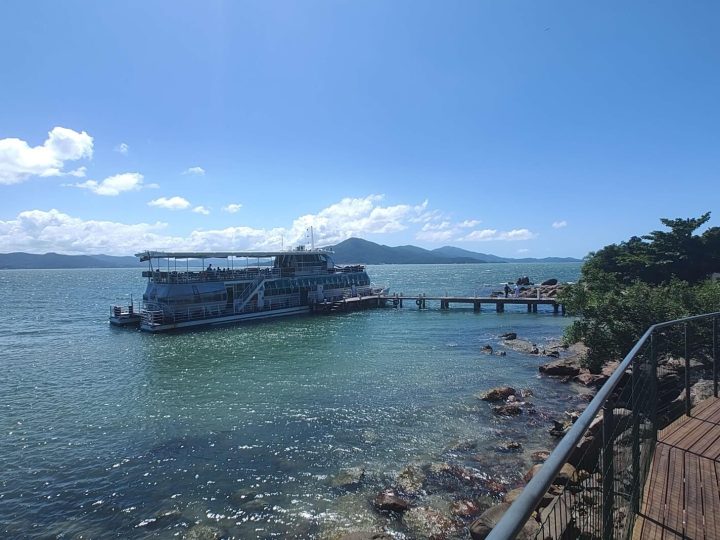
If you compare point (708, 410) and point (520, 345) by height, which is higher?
Answer: point (708, 410)

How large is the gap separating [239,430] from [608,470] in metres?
16.7

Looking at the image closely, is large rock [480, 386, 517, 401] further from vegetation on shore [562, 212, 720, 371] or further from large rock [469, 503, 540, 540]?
large rock [469, 503, 540, 540]

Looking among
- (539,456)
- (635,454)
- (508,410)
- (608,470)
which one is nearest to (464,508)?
(539,456)

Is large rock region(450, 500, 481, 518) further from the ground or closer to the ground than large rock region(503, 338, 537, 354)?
closer to the ground

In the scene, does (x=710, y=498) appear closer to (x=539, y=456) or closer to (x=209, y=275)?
(x=539, y=456)

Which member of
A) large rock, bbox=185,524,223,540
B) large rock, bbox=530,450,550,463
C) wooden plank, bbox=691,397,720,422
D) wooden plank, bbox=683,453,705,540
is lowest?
large rock, bbox=185,524,223,540

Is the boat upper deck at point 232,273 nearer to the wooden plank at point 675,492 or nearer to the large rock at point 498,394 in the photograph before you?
the large rock at point 498,394

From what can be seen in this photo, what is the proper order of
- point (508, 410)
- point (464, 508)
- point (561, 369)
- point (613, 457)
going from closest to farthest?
point (613, 457) → point (464, 508) → point (508, 410) → point (561, 369)

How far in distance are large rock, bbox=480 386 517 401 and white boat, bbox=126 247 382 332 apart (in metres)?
34.7

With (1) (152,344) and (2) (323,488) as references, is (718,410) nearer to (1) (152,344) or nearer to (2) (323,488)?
(2) (323,488)

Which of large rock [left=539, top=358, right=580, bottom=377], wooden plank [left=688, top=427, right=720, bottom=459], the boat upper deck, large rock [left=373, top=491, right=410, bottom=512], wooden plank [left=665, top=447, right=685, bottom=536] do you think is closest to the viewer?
wooden plank [left=665, top=447, right=685, bottom=536]

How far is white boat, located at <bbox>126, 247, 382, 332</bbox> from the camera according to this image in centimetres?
4762

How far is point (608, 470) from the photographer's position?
4.19 metres

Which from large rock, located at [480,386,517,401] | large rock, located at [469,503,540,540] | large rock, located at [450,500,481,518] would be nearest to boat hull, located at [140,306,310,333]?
large rock, located at [480,386,517,401]
